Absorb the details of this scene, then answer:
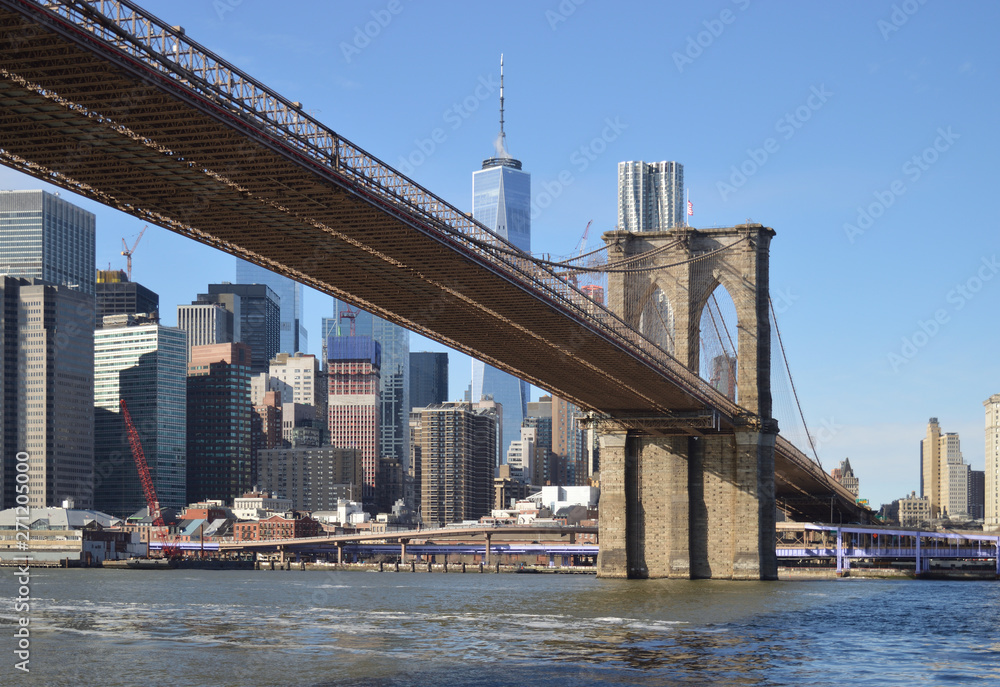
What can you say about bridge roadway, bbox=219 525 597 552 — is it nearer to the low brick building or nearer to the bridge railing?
the low brick building

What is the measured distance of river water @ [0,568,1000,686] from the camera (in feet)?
98.6

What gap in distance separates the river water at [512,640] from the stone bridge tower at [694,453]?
510 inches

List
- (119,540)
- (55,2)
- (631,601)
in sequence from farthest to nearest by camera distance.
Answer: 1. (119,540)
2. (631,601)
3. (55,2)

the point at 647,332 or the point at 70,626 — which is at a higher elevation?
the point at 647,332

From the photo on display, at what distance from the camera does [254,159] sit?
33.3 m

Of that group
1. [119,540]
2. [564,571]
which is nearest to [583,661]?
[564,571]

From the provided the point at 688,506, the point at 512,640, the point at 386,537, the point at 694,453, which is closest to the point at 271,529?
the point at 386,537

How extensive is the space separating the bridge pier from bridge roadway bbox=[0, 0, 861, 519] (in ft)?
43.5

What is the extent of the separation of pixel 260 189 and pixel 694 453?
153 feet

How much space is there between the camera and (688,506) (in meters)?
77.1

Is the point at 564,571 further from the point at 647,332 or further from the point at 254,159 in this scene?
the point at 254,159

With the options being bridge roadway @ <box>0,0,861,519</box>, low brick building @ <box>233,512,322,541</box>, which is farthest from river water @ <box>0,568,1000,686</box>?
low brick building @ <box>233,512,322,541</box>

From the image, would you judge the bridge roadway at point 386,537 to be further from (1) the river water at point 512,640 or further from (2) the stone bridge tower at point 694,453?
(1) the river water at point 512,640

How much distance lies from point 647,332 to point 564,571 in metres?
61.6
